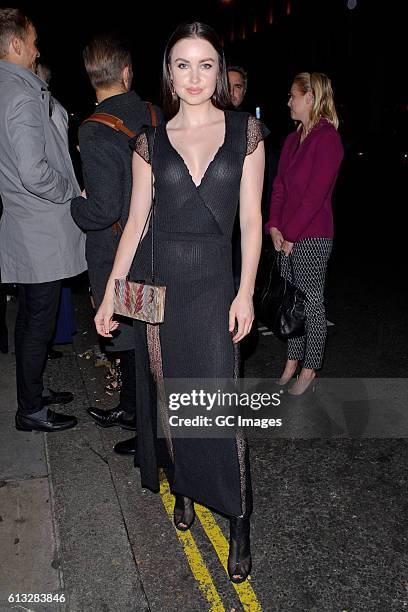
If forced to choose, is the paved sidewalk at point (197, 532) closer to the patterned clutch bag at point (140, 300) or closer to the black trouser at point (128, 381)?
the black trouser at point (128, 381)

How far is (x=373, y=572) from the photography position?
288cm

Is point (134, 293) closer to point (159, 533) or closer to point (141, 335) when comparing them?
point (141, 335)

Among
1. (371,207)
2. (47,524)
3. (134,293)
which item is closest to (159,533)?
→ (47,524)

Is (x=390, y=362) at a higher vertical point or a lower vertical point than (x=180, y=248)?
lower

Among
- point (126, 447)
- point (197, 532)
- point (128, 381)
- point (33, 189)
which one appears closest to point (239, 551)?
point (197, 532)

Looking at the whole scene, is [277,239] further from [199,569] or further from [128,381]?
[199,569]

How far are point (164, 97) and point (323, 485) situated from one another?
238cm

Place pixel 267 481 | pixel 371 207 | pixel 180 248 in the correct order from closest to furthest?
pixel 180 248 < pixel 267 481 < pixel 371 207

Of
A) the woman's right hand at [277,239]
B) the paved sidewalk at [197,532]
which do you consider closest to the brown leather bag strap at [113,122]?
the woman's right hand at [277,239]

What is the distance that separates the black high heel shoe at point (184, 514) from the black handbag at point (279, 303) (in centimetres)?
132

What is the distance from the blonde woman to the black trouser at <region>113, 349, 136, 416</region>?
1354mm

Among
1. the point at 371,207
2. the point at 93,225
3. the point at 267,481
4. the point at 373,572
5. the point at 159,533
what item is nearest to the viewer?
the point at 373,572

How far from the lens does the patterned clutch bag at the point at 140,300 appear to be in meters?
2.58

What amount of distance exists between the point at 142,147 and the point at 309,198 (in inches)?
68.6
